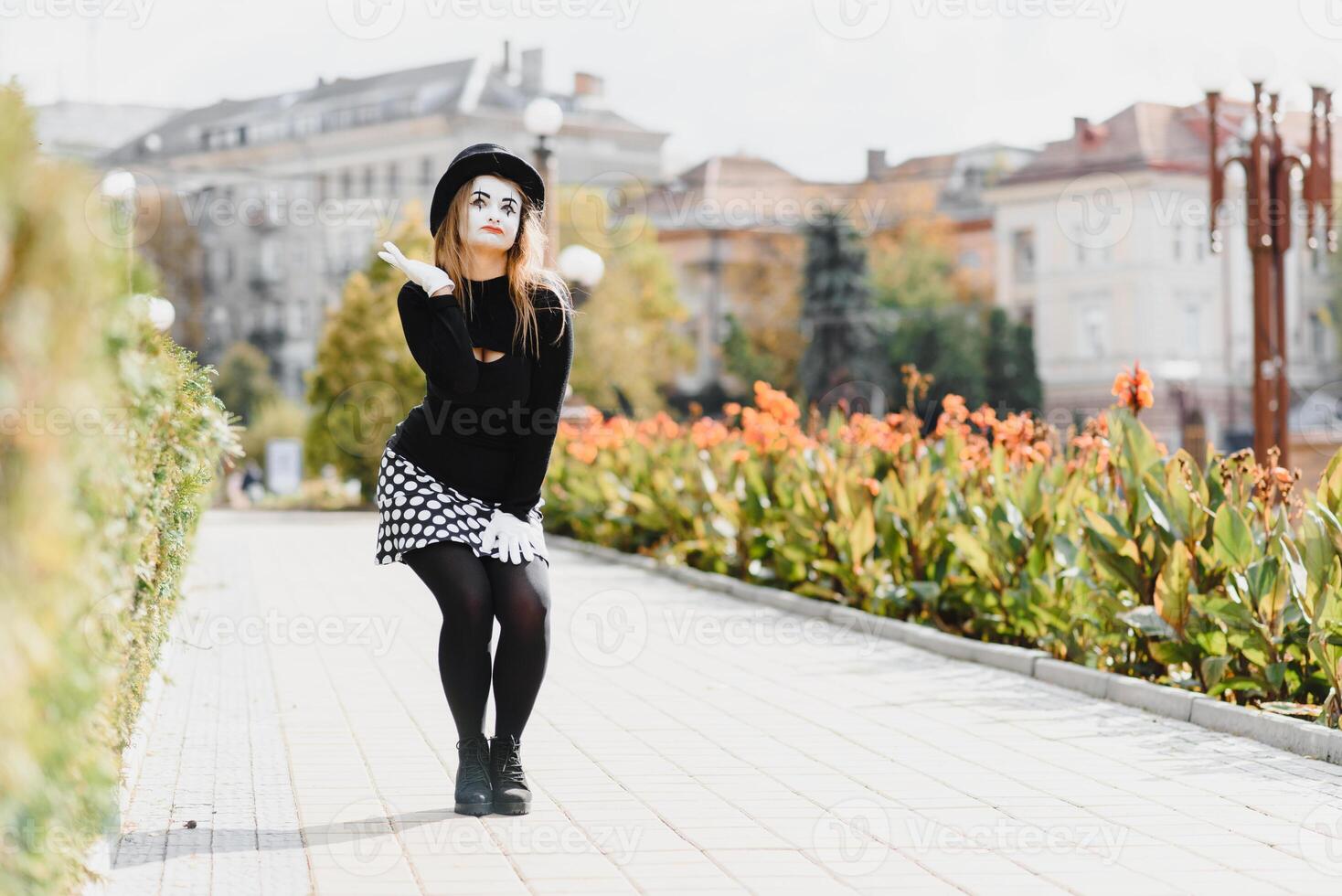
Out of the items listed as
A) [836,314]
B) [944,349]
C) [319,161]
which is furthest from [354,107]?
[944,349]

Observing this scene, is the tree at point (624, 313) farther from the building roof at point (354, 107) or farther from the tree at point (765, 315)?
the building roof at point (354, 107)

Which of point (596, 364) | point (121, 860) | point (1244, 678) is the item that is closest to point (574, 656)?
point (1244, 678)

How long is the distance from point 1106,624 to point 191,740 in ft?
13.6

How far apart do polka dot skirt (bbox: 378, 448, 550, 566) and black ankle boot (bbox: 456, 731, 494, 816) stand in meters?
0.58

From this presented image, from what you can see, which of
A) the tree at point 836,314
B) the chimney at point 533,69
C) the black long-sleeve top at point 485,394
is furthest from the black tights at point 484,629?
the chimney at point 533,69

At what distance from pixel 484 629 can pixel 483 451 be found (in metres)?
0.54

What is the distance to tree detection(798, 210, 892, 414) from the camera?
2451 inches

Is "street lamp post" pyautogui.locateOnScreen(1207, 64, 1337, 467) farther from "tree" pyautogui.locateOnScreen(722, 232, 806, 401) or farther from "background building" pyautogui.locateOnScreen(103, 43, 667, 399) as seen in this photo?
"background building" pyautogui.locateOnScreen(103, 43, 667, 399)

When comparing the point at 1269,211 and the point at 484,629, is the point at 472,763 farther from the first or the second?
the point at 1269,211

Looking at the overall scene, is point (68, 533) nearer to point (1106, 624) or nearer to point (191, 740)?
point (191, 740)

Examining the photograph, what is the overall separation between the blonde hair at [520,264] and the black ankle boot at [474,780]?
1.20 m

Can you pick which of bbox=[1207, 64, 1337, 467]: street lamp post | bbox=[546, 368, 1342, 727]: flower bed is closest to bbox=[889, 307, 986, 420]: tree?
bbox=[1207, 64, 1337, 467]: street lamp post

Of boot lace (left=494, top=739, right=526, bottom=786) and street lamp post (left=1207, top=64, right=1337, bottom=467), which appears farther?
street lamp post (left=1207, top=64, right=1337, bottom=467)

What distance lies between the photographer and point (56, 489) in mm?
2207
